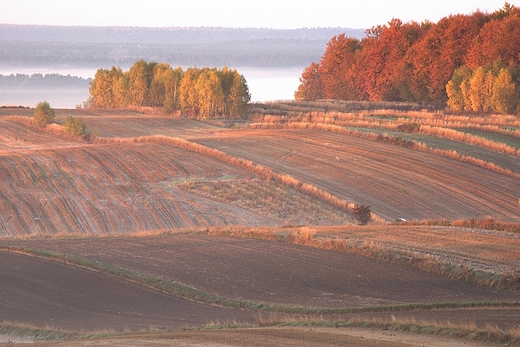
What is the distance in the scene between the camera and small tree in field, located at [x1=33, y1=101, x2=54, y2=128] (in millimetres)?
68688

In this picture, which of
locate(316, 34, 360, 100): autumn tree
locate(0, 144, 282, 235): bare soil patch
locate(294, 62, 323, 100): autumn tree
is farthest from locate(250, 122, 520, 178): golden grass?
locate(294, 62, 323, 100): autumn tree

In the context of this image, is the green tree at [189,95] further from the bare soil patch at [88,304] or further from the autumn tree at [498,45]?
the bare soil patch at [88,304]

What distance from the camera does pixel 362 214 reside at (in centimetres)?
3625

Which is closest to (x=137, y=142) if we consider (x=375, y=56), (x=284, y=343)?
(x=284, y=343)

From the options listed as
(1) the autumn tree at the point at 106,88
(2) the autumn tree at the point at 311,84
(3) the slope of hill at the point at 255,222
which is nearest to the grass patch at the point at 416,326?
(3) the slope of hill at the point at 255,222

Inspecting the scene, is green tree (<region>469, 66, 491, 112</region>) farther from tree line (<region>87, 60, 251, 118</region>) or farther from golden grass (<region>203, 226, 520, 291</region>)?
golden grass (<region>203, 226, 520, 291</region>)

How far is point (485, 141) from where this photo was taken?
55.5 m

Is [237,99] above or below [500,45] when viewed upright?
below

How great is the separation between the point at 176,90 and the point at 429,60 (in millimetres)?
29012

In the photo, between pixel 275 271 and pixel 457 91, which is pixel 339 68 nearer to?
pixel 457 91

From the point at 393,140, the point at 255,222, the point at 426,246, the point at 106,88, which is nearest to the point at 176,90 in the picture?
the point at 106,88

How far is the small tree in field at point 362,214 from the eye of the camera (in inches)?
1426

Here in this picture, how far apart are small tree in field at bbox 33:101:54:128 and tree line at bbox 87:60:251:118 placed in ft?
50.3

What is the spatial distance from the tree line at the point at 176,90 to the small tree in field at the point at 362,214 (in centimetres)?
4247
